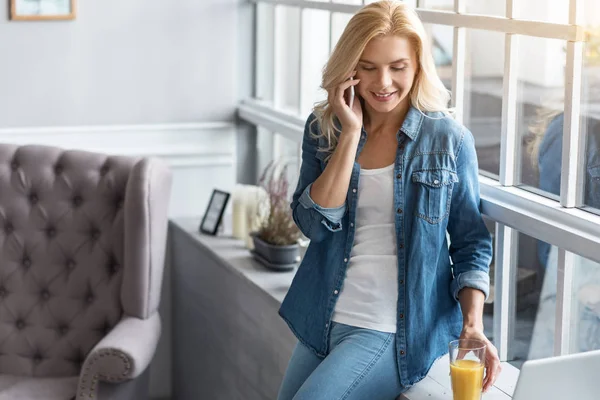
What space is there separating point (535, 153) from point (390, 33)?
448mm

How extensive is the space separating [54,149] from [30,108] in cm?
42

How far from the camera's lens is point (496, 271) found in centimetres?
232

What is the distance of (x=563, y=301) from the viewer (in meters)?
2.09

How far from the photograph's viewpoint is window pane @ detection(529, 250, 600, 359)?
6.65ft

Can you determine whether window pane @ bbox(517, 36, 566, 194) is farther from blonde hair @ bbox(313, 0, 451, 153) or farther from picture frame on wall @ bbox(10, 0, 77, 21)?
picture frame on wall @ bbox(10, 0, 77, 21)

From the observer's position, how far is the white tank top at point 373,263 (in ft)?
6.79

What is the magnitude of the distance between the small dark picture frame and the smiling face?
142 centimetres

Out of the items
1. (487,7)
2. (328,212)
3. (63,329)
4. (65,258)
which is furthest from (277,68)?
(328,212)

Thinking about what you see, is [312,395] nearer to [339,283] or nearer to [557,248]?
[339,283]

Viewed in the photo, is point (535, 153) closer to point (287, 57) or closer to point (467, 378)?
point (467, 378)

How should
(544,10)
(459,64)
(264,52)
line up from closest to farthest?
(544,10), (459,64), (264,52)

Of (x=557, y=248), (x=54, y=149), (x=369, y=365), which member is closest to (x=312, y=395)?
(x=369, y=365)

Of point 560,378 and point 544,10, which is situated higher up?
point 544,10

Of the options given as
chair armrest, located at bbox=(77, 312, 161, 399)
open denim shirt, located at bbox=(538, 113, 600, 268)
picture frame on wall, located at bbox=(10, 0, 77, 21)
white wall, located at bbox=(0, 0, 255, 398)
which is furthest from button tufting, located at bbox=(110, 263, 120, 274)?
open denim shirt, located at bbox=(538, 113, 600, 268)
